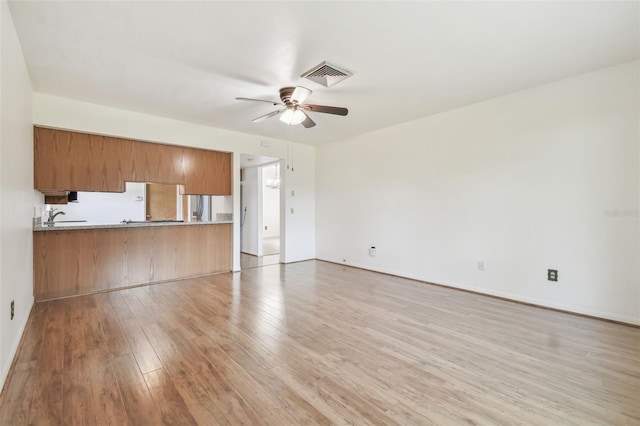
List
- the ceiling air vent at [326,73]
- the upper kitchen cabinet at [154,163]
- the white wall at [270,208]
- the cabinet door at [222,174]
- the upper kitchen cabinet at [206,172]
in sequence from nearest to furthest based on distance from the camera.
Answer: the ceiling air vent at [326,73]
the upper kitchen cabinet at [154,163]
the upper kitchen cabinet at [206,172]
the cabinet door at [222,174]
the white wall at [270,208]

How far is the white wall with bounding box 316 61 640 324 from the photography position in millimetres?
2875

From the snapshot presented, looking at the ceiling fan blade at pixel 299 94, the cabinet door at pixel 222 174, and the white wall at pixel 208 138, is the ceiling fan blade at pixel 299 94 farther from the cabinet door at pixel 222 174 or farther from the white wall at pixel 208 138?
the cabinet door at pixel 222 174

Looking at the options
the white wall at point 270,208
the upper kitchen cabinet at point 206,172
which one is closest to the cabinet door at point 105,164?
the upper kitchen cabinet at point 206,172

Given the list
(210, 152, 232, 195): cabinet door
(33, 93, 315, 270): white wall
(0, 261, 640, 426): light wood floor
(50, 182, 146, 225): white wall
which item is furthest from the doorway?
(0, 261, 640, 426): light wood floor

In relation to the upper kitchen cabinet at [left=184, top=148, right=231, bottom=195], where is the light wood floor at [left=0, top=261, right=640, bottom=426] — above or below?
below

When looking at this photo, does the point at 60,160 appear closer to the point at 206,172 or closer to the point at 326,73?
the point at 206,172


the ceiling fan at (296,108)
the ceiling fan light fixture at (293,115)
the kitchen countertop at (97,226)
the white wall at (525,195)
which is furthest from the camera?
the kitchen countertop at (97,226)

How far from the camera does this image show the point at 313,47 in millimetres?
2469

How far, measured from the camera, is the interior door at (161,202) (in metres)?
6.36

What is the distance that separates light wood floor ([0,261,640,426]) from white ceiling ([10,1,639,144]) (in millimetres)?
2488

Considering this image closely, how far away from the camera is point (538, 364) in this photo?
7.02 feet

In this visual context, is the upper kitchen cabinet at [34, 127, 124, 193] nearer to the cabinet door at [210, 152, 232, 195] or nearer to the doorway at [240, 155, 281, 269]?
the cabinet door at [210, 152, 232, 195]

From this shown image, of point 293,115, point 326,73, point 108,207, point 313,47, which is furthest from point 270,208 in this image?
point 313,47

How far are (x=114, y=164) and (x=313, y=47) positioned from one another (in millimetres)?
3301
